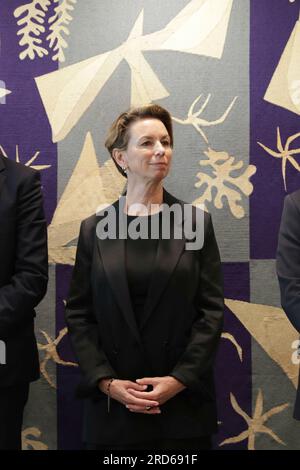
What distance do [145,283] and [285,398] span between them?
1.07 metres

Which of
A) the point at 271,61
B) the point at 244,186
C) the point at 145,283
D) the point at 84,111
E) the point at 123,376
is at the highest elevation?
the point at 271,61

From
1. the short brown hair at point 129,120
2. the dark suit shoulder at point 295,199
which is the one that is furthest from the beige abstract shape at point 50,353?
the dark suit shoulder at point 295,199

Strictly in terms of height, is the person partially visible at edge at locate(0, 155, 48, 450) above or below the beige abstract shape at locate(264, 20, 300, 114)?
below

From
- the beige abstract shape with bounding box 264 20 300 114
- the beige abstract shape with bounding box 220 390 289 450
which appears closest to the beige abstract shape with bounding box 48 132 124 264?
the beige abstract shape with bounding box 264 20 300 114

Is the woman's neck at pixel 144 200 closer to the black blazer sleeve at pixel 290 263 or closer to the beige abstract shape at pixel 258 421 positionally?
the black blazer sleeve at pixel 290 263

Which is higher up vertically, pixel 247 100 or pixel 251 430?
pixel 247 100

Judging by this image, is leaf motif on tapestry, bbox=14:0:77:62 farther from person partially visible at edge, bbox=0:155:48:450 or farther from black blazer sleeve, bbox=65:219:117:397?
black blazer sleeve, bbox=65:219:117:397

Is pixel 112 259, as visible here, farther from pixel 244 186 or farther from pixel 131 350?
pixel 244 186

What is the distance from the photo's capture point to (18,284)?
7.92 feet

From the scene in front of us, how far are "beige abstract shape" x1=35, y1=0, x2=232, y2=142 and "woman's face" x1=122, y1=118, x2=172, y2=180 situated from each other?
1.92 ft

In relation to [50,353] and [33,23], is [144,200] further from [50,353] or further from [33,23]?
[33,23]

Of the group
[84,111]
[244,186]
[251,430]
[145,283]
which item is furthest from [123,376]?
[84,111]

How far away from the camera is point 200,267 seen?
250 centimetres

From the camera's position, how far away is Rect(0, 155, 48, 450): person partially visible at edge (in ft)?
7.93
